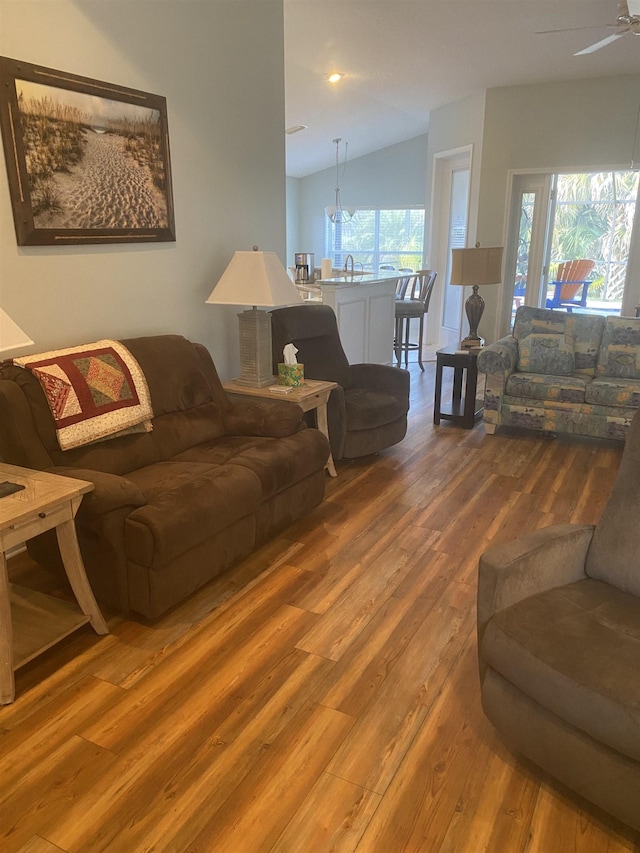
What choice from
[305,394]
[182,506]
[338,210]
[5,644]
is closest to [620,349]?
[305,394]

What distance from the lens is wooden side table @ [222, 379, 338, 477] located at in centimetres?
343

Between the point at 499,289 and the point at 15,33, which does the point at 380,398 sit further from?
the point at 499,289

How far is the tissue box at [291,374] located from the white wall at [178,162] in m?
0.59

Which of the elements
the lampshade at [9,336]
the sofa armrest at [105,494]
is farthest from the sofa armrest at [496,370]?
the lampshade at [9,336]

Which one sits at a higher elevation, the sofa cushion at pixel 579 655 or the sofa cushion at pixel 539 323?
the sofa cushion at pixel 539 323

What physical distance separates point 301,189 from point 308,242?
0.91 meters

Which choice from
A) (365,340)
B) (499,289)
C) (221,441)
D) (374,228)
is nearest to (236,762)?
(221,441)

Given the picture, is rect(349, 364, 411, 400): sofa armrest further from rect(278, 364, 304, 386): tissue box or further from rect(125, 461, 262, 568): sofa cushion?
rect(125, 461, 262, 568): sofa cushion

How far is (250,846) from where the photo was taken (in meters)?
1.52

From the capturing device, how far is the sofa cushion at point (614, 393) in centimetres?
420

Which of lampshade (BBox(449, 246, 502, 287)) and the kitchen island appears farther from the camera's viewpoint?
the kitchen island

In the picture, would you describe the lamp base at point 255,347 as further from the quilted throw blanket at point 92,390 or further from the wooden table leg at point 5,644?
the wooden table leg at point 5,644

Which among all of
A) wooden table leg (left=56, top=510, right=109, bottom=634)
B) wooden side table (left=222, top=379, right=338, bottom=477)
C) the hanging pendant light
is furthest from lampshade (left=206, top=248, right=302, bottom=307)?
the hanging pendant light

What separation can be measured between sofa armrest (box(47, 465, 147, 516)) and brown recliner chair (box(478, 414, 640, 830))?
1.26m
